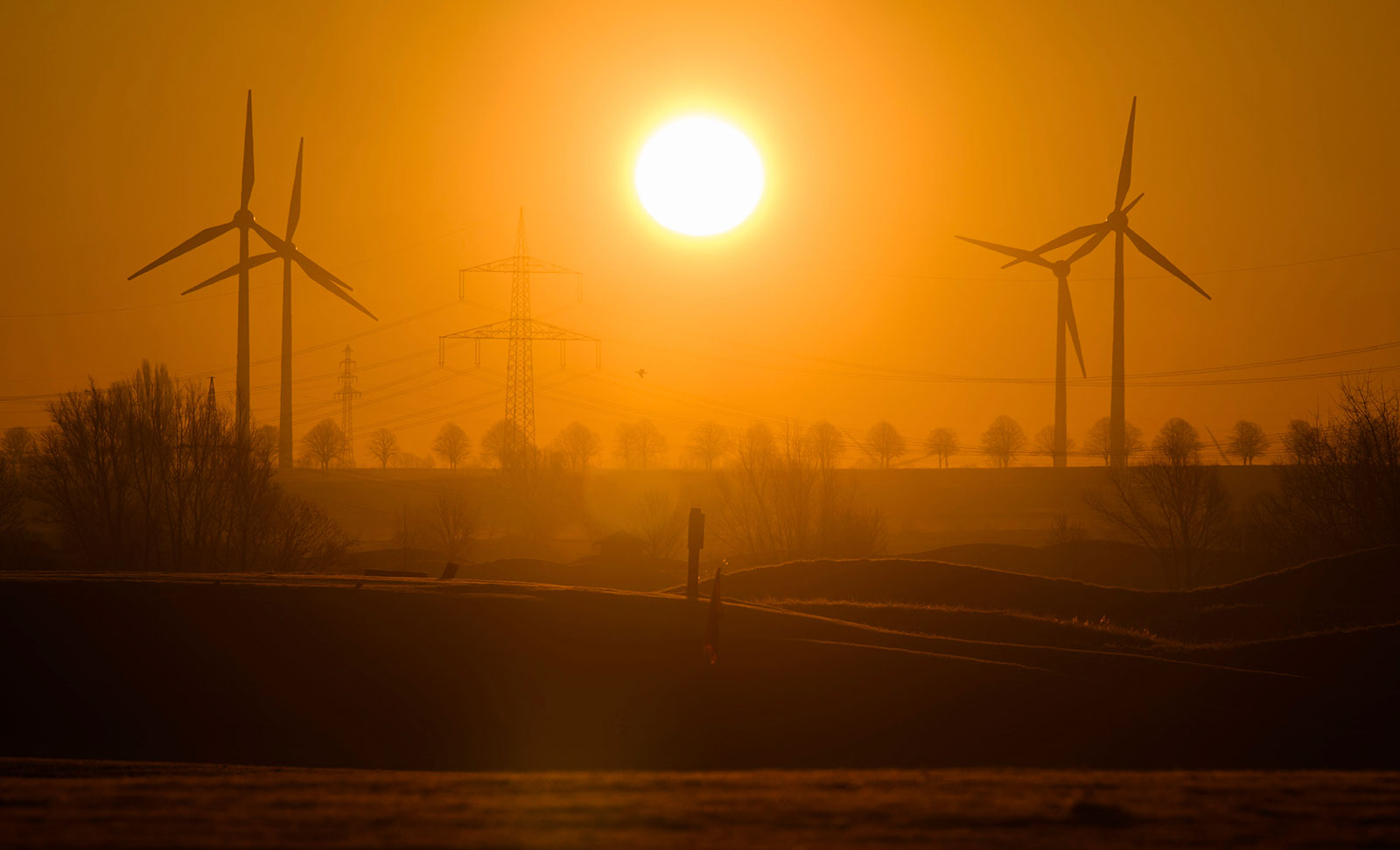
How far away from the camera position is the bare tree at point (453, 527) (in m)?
117

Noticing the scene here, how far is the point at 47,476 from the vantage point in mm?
79562

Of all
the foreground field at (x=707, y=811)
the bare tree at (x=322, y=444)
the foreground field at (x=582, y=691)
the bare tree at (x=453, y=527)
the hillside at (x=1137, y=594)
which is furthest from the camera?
the bare tree at (x=322, y=444)

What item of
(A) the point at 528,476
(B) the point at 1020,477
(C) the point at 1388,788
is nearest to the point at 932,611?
(C) the point at 1388,788

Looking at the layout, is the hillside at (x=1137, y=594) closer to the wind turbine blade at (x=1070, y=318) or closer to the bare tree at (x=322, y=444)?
the wind turbine blade at (x=1070, y=318)

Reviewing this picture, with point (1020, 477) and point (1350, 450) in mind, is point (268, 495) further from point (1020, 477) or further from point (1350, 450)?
point (1020, 477)

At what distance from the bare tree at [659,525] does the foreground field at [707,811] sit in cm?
9713

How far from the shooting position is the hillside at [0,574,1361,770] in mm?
28438

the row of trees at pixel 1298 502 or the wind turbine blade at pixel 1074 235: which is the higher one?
the wind turbine blade at pixel 1074 235

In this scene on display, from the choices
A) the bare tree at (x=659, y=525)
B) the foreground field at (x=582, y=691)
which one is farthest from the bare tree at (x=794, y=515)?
the foreground field at (x=582, y=691)

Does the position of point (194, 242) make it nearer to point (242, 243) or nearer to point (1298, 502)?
point (242, 243)

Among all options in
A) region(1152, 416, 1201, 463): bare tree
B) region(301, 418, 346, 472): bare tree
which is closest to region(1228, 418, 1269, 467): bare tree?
region(1152, 416, 1201, 463): bare tree

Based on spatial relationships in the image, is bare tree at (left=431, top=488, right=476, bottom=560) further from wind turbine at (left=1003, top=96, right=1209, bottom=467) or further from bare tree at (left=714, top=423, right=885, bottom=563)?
wind turbine at (left=1003, top=96, right=1209, bottom=467)

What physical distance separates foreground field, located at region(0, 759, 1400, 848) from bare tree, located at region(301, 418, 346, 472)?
183380 millimetres

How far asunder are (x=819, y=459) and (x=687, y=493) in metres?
53.6
